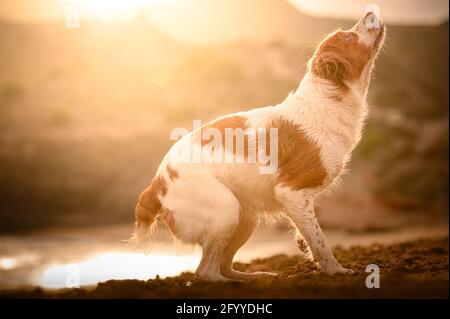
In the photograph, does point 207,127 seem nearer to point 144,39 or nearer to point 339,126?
point 339,126

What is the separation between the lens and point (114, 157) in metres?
24.5

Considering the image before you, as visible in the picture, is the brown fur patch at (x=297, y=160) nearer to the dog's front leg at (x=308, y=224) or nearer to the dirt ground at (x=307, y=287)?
the dog's front leg at (x=308, y=224)

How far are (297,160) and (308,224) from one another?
2.15ft

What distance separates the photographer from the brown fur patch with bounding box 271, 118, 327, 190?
18.1ft

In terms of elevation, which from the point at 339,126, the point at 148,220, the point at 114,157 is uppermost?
the point at 114,157

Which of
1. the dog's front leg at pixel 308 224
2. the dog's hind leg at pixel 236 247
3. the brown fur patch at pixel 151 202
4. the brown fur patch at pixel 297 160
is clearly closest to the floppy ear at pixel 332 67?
the brown fur patch at pixel 297 160

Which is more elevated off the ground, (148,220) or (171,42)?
(171,42)

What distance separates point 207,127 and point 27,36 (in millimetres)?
49331

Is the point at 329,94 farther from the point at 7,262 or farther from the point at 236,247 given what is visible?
the point at 7,262

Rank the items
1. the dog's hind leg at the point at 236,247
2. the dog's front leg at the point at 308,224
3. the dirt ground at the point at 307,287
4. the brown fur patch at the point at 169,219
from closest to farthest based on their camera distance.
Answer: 1. the dirt ground at the point at 307,287
2. the dog's front leg at the point at 308,224
3. the brown fur patch at the point at 169,219
4. the dog's hind leg at the point at 236,247

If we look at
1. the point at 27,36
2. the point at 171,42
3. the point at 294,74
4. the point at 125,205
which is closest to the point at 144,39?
the point at 171,42

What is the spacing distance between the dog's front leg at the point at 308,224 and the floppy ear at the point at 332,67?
4.23 feet

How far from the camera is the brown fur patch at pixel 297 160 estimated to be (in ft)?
18.1

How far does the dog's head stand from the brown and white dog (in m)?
0.01
